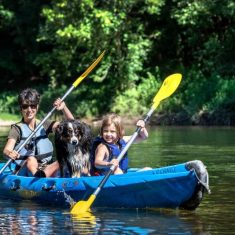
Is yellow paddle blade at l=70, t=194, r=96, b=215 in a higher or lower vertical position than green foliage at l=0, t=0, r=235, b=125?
lower

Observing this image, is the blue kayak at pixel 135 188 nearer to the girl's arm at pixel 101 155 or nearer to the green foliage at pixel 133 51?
the girl's arm at pixel 101 155

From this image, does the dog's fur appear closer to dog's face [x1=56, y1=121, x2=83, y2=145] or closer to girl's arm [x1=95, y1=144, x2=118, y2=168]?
dog's face [x1=56, y1=121, x2=83, y2=145]

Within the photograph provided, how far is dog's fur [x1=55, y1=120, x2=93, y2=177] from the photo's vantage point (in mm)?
8891

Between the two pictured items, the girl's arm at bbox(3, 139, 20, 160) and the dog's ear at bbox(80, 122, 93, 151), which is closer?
the dog's ear at bbox(80, 122, 93, 151)

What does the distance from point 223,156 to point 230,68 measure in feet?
42.1

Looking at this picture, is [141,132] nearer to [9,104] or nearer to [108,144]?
[108,144]

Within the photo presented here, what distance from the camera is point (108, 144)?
348 inches

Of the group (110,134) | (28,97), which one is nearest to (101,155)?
(110,134)

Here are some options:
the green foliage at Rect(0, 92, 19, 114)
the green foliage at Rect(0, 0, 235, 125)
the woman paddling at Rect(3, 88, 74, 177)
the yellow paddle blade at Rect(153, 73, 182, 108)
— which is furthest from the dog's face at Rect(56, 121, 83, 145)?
the green foliage at Rect(0, 92, 19, 114)

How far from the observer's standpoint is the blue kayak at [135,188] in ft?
26.2

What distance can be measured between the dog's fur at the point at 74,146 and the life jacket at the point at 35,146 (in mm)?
597

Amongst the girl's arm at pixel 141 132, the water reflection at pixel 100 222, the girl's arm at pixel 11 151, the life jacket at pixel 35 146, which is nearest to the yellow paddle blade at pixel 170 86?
the girl's arm at pixel 141 132

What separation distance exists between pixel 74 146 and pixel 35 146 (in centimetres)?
84

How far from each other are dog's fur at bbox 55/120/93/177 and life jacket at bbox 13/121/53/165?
597 mm
